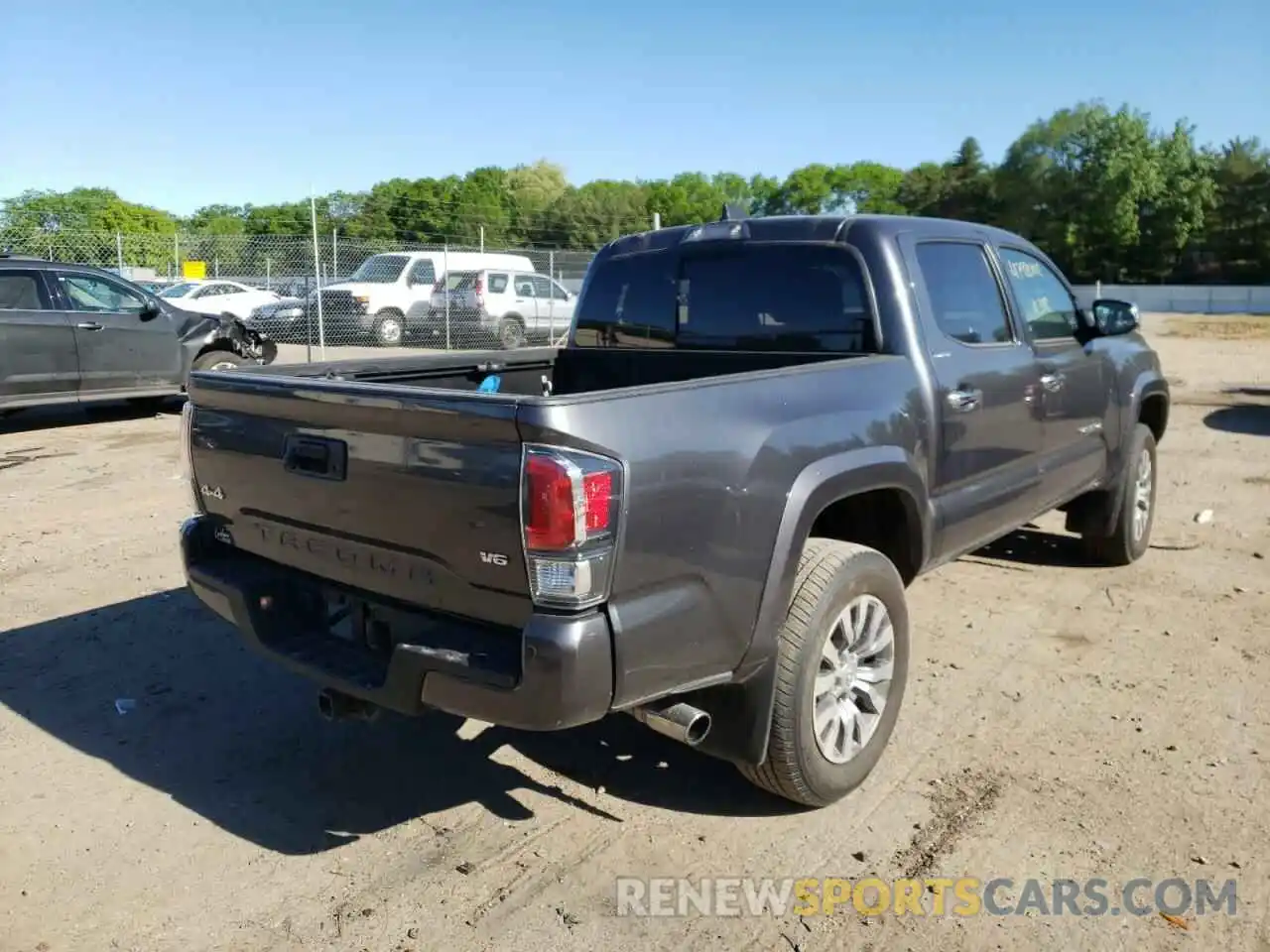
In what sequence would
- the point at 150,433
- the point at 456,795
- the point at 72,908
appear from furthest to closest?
the point at 150,433 → the point at 456,795 → the point at 72,908

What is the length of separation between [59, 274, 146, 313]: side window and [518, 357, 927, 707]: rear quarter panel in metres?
10.1

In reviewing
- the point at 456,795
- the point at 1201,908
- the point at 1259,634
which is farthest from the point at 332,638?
the point at 1259,634

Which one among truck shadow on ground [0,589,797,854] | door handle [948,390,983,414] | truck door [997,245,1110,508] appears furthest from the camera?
truck door [997,245,1110,508]

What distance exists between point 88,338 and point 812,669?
10129 mm

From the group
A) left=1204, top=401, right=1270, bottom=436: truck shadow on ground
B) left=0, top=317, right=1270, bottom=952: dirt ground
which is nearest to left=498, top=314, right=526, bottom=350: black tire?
left=1204, top=401, right=1270, bottom=436: truck shadow on ground

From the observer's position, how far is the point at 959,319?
171 inches

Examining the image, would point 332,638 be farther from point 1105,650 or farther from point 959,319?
point 1105,650

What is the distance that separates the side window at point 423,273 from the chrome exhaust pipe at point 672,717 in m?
17.7

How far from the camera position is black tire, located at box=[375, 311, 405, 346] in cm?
1911

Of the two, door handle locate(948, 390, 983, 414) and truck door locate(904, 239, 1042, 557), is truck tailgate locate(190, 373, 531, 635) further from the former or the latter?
door handle locate(948, 390, 983, 414)

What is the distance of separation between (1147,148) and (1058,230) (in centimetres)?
779

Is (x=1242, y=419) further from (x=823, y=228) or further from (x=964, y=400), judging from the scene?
(x=823, y=228)

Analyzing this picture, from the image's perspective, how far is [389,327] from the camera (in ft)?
63.0

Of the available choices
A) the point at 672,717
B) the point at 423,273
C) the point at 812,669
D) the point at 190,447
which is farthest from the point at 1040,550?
the point at 423,273
